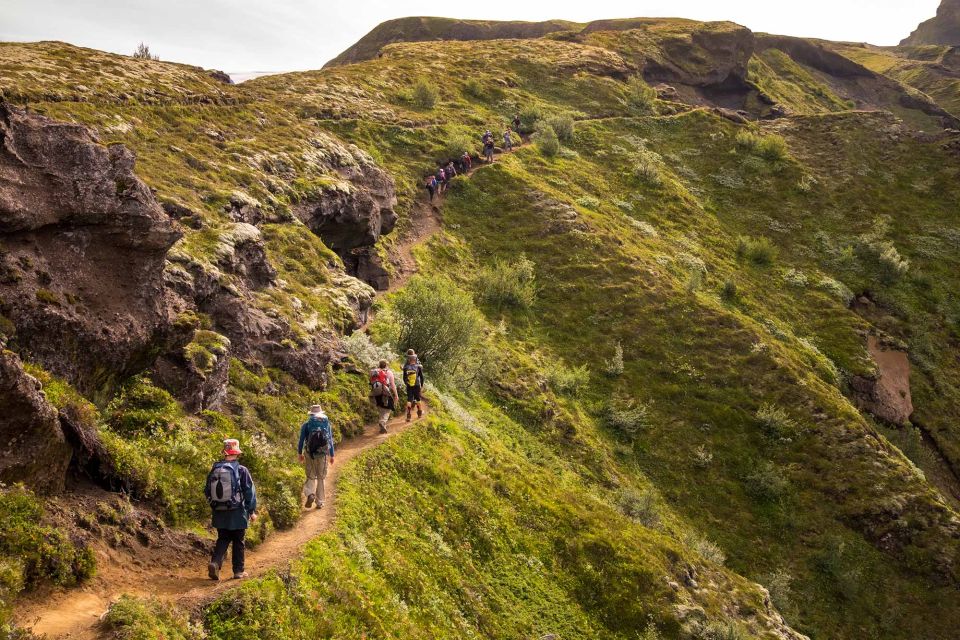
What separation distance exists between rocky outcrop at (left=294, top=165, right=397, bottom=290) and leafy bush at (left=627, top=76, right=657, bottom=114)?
1796 inches

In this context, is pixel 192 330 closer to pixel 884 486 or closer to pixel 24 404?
pixel 24 404

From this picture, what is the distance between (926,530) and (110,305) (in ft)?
107

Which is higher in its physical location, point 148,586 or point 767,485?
point 148,586

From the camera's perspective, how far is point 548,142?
53.2 meters

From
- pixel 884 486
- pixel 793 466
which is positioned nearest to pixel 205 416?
pixel 793 466

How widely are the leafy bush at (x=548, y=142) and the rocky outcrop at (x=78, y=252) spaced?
45344 millimetres

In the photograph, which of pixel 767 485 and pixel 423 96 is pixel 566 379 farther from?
pixel 423 96

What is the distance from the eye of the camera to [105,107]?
22.8 meters

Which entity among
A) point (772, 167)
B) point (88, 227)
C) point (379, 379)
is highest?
point (772, 167)

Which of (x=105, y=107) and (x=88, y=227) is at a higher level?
(x=105, y=107)

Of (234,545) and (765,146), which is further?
(765,146)

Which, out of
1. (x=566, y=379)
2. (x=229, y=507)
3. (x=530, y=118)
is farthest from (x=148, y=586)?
(x=530, y=118)

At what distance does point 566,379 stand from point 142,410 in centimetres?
2183

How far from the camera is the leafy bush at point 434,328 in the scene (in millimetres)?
23766
